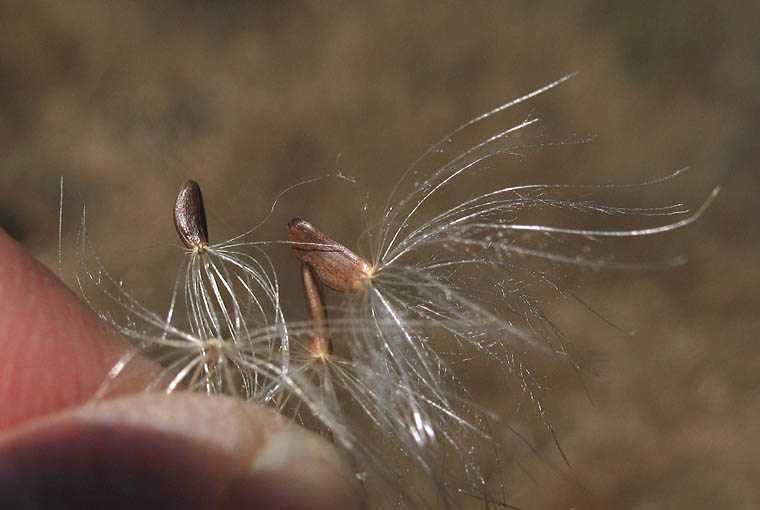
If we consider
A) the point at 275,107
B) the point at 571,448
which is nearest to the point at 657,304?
the point at 571,448

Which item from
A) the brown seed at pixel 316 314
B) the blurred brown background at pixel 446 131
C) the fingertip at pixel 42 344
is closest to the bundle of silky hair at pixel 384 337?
the brown seed at pixel 316 314

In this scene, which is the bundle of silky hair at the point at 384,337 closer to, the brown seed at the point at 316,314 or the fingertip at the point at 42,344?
the brown seed at the point at 316,314

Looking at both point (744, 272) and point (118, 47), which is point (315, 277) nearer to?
point (118, 47)

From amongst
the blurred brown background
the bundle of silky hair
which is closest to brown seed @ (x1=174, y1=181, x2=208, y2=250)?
the bundle of silky hair

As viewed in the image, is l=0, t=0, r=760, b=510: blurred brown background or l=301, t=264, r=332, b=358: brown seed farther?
l=0, t=0, r=760, b=510: blurred brown background

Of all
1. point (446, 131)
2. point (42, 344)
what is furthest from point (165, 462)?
point (446, 131)

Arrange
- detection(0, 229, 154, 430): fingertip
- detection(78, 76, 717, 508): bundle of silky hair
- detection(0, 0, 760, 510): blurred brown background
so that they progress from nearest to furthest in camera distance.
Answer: detection(78, 76, 717, 508): bundle of silky hair < detection(0, 229, 154, 430): fingertip < detection(0, 0, 760, 510): blurred brown background

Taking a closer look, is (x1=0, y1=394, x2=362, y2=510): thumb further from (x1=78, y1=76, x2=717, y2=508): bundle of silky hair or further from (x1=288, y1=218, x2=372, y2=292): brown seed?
(x1=288, y1=218, x2=372, y2=292): brown seed
